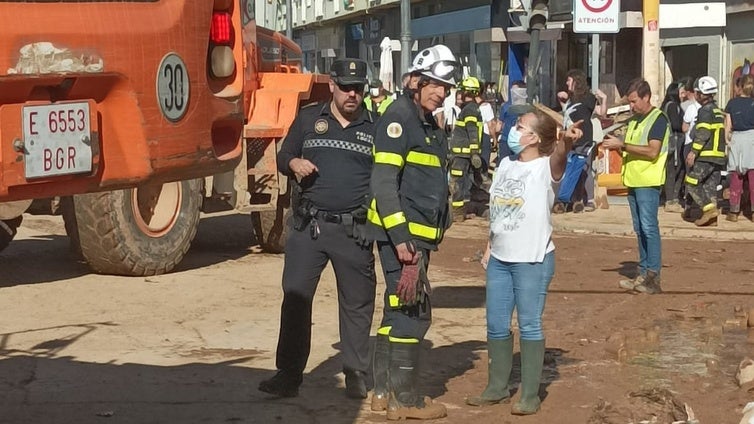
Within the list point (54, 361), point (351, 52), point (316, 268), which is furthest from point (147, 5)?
point (351, 52)

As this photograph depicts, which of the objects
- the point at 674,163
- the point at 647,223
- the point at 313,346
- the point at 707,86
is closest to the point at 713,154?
the point at 707,86

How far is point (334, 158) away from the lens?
26.2ft

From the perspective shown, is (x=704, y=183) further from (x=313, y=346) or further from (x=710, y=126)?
(x=313, y=346)

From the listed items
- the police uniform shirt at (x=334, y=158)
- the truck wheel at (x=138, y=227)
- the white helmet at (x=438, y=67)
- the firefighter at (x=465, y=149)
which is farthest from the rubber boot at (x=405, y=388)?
the firefighter at (x=465, y=149)

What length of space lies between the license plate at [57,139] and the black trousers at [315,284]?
111 inches

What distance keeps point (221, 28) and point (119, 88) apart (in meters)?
0.87

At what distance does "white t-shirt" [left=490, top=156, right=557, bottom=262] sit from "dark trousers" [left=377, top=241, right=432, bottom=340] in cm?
Result: 43

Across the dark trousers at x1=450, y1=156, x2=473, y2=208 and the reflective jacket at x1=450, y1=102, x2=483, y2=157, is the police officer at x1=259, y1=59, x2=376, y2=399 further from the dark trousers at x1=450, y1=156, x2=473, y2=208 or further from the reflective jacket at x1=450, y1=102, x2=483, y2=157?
the reflective jacket at x1=450, y1=102, x2=483, y2=157

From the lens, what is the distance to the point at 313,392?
8125mm

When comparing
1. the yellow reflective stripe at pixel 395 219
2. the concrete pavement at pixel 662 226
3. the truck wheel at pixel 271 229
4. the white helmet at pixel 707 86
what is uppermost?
the white helmet at pixel 707 86

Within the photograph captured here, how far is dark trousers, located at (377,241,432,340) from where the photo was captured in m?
7.53

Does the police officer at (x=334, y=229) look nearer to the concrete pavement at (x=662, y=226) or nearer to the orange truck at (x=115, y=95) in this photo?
the orange truck at (x=115, y=95)

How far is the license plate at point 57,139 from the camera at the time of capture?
16.4ft

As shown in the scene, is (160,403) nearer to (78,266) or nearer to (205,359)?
(205,359)
